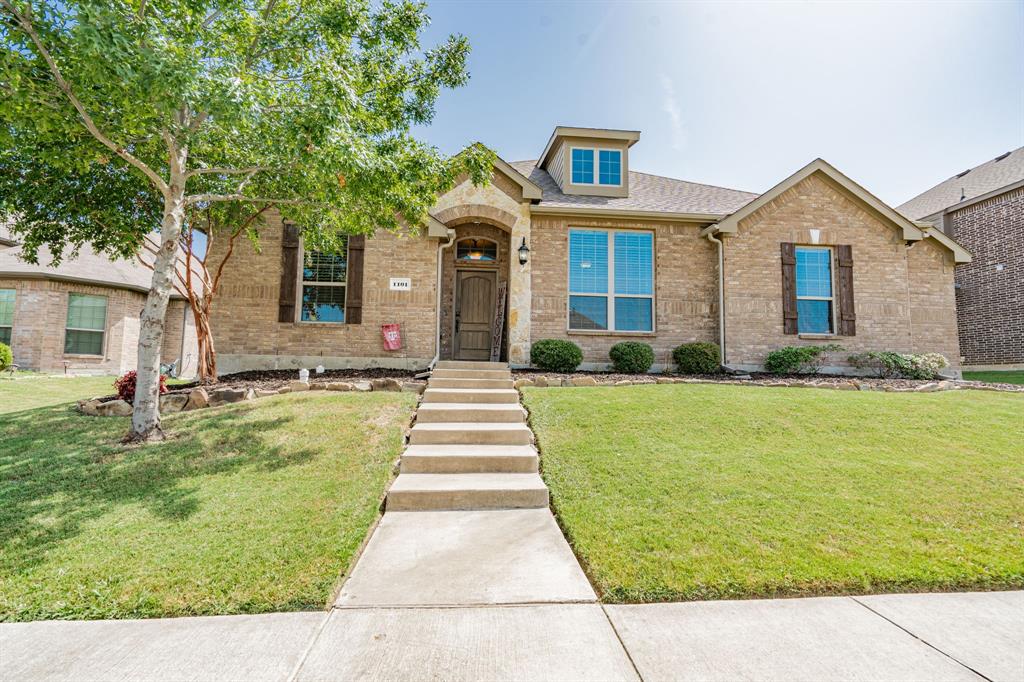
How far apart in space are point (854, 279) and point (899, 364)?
6.97 feet

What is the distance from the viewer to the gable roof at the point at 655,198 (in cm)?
1098

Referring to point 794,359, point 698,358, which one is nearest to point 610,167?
point 698,358

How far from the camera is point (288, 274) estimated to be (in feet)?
33.3

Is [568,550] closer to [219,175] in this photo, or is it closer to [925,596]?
[925,596]

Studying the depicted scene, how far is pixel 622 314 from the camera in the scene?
10945mm

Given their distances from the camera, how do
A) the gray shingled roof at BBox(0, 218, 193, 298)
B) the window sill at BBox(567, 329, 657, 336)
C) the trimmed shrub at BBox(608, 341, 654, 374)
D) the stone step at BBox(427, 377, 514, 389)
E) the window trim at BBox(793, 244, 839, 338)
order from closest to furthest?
1. the stone step at BBox(427, 377, 514, 389)
2. the trimmed shrub at BBox(608, 341, 654, 374)
3. the window sill at BBox(567, 329, 657, 336)
4. the window trim at BBox(793, 244, 839, 338)
5. the gray shingled roof at BBox(0, 218, 193, 298)

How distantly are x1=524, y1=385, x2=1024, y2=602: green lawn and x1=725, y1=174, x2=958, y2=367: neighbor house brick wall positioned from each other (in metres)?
3.45

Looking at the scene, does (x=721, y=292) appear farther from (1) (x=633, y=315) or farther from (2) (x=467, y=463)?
(2) (x=467, y=463)

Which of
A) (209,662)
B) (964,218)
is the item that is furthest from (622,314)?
(964,218)

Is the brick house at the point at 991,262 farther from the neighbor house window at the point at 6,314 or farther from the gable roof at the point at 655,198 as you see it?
the neighbor house window at the point at 6,314

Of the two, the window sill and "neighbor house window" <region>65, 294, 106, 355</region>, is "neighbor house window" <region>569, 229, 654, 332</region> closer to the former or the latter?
the window sill

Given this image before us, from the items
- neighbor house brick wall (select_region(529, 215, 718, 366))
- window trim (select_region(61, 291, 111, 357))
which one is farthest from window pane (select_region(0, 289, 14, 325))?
neighbor house brick wall (select_region(529, 215, 718, 366))

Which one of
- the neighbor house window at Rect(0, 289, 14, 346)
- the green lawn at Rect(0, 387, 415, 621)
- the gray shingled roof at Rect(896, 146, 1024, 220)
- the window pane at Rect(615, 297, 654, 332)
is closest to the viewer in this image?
the green lawn at Rect(0, 387, 415, 621)

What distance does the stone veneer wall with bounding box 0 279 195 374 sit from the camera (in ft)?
45.9
